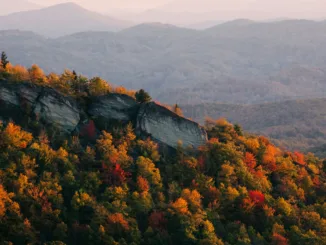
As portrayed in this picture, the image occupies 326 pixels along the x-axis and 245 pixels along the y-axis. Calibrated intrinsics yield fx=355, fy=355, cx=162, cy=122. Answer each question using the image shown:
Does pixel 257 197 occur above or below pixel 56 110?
below

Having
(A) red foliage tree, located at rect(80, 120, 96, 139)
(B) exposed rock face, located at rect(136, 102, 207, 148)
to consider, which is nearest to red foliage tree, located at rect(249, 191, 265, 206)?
(B) exposed rock face, located at rect(136, 102, 207, 148)

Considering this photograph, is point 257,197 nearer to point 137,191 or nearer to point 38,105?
point 137,191

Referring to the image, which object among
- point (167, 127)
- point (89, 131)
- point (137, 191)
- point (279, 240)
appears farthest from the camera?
point (167, 127)

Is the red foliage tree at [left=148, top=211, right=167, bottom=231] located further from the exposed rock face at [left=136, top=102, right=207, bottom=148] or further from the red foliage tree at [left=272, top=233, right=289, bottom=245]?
the exposed rock face at [left=136, top=102, right=207, bottom=148]

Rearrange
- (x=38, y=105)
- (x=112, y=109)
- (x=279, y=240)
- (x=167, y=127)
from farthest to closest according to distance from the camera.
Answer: (x=167, y=127) < (x=112, y=109) < (x=38, y=105) < (x=279, y=240)

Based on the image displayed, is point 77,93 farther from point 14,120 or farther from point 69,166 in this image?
point 69,166

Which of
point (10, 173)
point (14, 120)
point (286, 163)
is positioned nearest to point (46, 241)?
point (10, 173)

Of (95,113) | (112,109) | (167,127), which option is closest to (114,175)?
(95,113)
